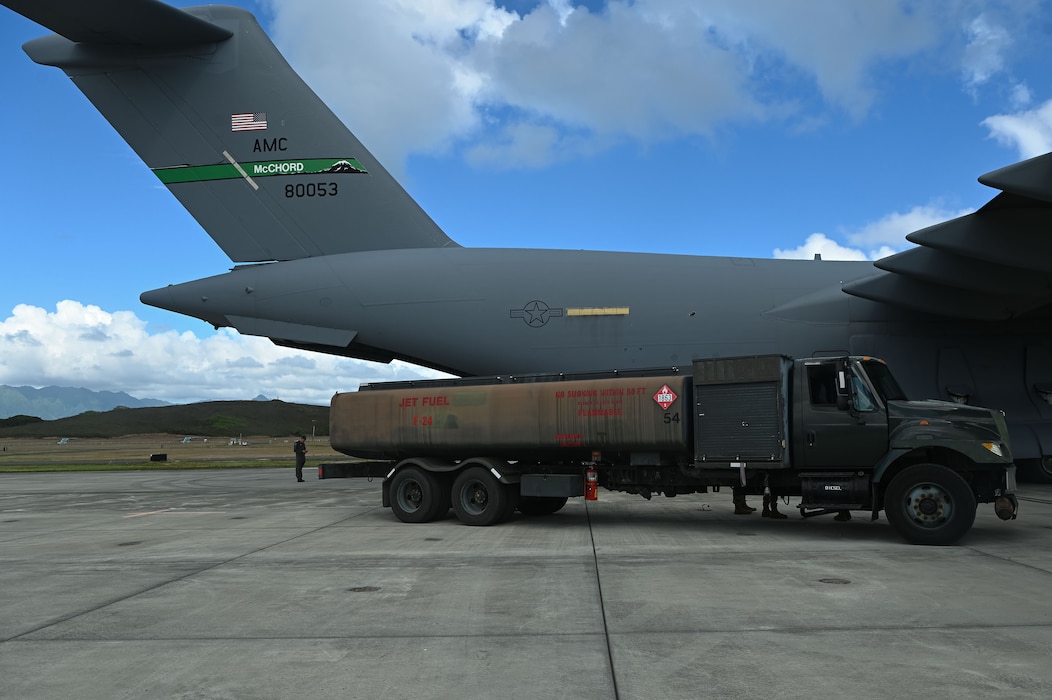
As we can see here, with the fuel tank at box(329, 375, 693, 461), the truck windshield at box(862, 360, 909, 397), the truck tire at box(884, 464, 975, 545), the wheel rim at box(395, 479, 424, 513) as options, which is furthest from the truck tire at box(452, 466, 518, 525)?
the truck windshield at box(862, 360, 909, 397)

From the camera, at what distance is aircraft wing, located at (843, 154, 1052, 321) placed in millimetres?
10734

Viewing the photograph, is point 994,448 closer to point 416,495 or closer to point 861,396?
point 861,396

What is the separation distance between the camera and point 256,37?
17953 mm

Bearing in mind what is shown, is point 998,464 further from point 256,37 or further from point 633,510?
point 256,37

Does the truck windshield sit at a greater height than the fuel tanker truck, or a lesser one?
greater

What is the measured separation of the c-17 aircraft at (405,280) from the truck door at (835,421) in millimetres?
4676

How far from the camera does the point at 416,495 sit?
43.6 ft

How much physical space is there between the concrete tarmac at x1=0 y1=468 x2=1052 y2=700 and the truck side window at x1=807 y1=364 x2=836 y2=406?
75.5 inches

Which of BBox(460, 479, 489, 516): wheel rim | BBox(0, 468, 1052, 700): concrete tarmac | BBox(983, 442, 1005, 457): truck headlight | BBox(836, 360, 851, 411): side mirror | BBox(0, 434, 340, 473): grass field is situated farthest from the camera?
BBox(0, 434, 340, 473): grass field

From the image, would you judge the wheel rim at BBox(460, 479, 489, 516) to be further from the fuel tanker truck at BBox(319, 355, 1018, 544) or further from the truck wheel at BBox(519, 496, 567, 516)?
the truck wheel at BBox(519, 496, 567, 516)

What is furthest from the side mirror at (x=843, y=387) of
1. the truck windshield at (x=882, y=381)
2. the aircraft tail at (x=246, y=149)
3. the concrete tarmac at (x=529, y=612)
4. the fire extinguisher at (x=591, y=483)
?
the aircraft tail at (x=246, y=149)

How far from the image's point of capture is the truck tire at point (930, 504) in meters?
9.82

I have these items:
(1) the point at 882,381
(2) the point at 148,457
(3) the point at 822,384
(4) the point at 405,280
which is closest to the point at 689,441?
(3) the point at 822,384

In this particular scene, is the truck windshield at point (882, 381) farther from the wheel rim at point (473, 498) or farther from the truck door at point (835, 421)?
the wheel rim at point (473, 498)
